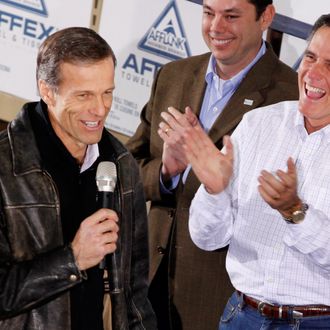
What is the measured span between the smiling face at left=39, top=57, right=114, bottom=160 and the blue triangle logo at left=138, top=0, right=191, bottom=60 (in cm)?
162

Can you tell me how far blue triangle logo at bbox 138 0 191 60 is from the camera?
13.2ft

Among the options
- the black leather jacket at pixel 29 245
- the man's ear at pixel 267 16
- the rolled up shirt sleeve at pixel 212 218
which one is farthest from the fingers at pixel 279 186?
A: the man's ear at pixel 267 16

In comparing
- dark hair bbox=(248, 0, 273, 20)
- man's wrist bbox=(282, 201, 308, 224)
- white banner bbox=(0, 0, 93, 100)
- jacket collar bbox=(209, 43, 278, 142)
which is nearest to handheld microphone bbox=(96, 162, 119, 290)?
man's wrist bbox=(282, 201, 308, 224)

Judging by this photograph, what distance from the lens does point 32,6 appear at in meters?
4.53

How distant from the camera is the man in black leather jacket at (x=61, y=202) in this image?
229 centimetres

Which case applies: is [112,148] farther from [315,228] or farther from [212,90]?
[212,90]

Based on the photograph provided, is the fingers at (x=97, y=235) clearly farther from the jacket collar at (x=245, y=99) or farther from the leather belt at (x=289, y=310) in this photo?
the jacket collar at (x=245, y=99)

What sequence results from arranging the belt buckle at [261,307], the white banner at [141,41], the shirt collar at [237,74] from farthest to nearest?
1. the white banner at [141,41]
2. the shirt collar at [237,74]
3. the belt buckle at [261,307]

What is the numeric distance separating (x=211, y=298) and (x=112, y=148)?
97cm

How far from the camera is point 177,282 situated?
3.36 meters

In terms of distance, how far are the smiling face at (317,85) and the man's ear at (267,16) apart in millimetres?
609

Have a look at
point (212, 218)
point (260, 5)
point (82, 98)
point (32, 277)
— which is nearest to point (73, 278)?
point (32, 277)

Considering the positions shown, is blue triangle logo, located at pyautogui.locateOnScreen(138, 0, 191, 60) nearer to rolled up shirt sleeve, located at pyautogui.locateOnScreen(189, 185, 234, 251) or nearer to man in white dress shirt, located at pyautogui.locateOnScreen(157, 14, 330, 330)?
man in white dress shirt, located at pyautogui.locateOnScreen(157, 14, 330, 330)

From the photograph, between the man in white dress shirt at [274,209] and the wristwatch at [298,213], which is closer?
the wristwatch at [298,213]
